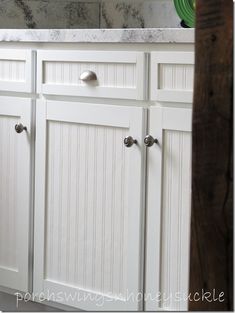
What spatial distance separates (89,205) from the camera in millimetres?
2213

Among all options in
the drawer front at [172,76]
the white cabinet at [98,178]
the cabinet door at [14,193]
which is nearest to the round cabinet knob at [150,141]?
the white cabinet at [98,178]

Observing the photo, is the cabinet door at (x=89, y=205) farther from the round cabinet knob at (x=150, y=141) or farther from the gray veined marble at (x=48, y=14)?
the gray veined marble at (x=48, y=14)

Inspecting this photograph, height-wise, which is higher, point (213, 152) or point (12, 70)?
point (12, 70)

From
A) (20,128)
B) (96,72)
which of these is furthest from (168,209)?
(20,128)

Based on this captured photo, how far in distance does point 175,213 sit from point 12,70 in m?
0.77

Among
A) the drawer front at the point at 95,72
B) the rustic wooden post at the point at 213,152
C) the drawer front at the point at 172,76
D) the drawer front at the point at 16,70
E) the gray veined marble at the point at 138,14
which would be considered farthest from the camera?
the gray veined marble at the point at 138,14

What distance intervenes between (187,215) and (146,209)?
0.15 m

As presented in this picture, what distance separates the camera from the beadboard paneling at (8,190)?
7.82ft

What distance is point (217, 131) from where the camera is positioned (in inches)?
37.4

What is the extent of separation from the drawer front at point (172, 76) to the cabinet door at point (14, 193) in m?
0.51

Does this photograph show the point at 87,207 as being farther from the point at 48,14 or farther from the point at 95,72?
the point at 48,14

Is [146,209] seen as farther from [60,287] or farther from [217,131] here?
[217,131]

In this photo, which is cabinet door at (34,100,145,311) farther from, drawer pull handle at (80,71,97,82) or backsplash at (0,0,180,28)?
backsplash at (0,0,180,28)

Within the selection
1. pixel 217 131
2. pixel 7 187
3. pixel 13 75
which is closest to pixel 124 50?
pixel 13 75
